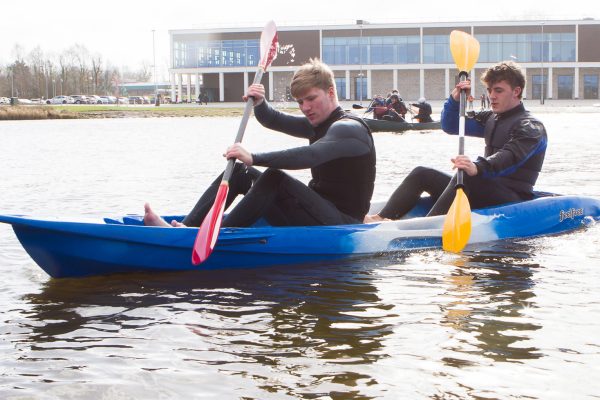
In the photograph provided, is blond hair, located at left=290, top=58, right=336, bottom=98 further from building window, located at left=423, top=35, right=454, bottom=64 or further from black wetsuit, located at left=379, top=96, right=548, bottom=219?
building window, located at left=423, top=35, right=454, bottom=64

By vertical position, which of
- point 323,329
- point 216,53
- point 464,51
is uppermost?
point 216,53

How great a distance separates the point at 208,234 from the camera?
5.73m

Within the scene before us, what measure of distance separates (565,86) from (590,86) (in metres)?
2.03

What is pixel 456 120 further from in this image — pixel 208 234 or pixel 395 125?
pixel 395 125

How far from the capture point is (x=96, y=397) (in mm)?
3793

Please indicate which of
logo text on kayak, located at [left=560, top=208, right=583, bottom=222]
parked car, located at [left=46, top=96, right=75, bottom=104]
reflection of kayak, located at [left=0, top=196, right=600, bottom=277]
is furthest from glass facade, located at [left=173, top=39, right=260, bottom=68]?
reflection of kayak, located at [left=0, top=196, right=600, bottom=277]

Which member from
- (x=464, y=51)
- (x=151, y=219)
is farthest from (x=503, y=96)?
(x=151, y=219)

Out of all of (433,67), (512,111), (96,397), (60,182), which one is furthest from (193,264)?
(433,67)

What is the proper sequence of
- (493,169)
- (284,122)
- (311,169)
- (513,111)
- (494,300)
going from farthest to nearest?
(513,111), (493,169), (284,122), (311,169), (494,300)

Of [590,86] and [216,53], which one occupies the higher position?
[216,53]

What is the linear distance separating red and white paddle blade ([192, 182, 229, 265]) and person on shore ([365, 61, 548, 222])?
5.27 ft

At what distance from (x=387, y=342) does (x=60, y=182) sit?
10.5 meters

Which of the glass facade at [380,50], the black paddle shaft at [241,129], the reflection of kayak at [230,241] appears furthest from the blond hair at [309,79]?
the glass facade at [380,50]

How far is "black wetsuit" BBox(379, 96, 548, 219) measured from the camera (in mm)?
6883
